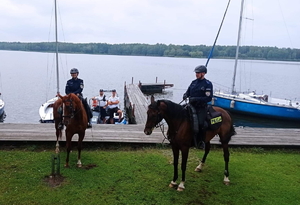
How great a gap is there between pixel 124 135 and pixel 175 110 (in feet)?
12.7

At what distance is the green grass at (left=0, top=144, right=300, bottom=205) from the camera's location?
5746 mm

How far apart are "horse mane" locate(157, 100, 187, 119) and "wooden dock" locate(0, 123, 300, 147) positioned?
2.45 meters

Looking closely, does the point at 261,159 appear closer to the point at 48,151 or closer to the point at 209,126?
the point at 209,126

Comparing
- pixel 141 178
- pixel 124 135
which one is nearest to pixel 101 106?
pixel 124 135

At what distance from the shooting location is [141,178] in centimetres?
670

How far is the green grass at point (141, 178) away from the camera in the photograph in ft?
18.9

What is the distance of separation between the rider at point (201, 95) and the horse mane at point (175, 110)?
0.35 metres

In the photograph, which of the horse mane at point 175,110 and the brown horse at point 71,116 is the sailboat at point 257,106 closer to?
the horse mane at point 175,110

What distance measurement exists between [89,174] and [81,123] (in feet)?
4.71

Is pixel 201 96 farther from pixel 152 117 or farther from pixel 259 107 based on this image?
pixel 259 107

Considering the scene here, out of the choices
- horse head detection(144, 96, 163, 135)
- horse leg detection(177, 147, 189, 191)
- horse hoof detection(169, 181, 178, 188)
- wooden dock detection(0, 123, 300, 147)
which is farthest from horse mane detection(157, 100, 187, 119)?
wooden dock detection(0, 123, 300, 147)

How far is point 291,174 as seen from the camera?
7.45m

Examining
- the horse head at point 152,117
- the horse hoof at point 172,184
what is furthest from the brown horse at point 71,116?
the horse hoof at point 172,184

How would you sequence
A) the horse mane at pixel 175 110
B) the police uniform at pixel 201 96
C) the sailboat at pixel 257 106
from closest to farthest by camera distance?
the horse mane at pixel 175 110 < the police uniform at pixel 201 96 < the sailboat at pixel 257 106
